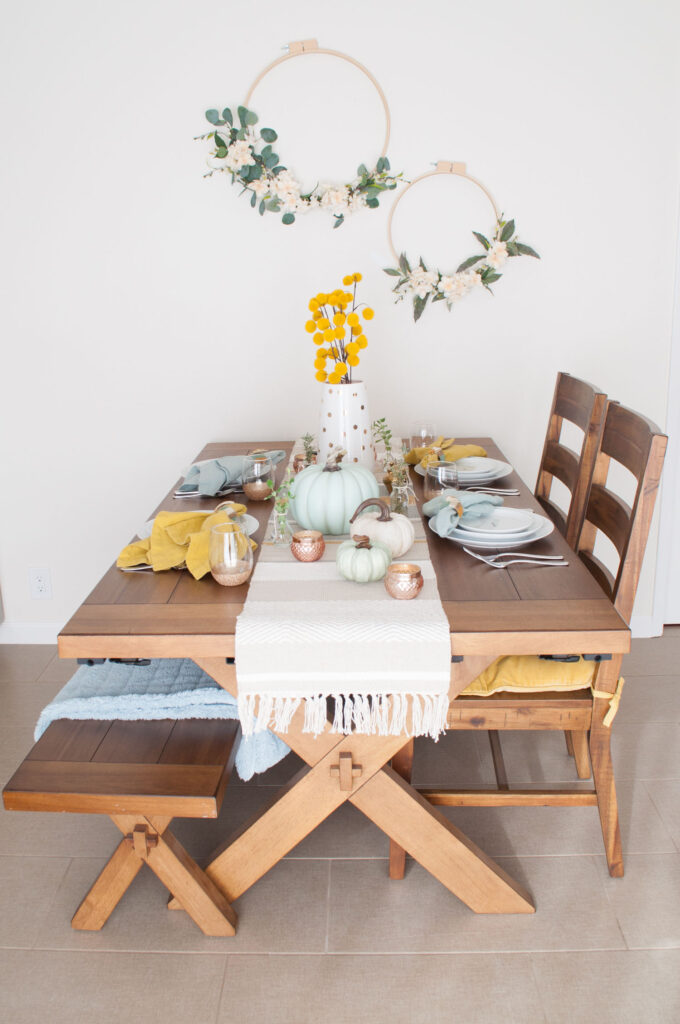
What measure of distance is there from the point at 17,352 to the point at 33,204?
461 millimetres

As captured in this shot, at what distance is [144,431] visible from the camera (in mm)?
2760

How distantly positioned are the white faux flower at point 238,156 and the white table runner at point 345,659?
1.54 metres

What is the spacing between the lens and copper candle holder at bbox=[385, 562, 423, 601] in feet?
4.75

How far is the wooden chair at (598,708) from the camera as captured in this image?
1648 mm

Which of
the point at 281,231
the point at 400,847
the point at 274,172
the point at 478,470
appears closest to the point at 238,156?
the point at 274,172

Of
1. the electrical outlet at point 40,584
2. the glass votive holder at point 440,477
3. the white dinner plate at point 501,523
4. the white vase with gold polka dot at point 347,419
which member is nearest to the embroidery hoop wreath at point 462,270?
the white vase with gold polka dot at point 347,419

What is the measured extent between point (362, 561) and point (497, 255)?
140 centimetres

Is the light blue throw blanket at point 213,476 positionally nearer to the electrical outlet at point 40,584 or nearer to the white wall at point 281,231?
the white wall at point 281,231

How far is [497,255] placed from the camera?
8.30ft

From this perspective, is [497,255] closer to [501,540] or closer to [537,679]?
[501,540]

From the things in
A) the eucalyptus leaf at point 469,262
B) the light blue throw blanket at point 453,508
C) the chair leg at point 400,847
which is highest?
the eucalyptus leaf at point 469,262

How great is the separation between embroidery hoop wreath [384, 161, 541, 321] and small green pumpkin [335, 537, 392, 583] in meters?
1.28

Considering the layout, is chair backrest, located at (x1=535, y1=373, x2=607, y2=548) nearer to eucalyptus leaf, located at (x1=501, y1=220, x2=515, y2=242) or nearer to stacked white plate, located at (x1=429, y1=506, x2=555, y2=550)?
stacked white plate, located at (x1=429, y1=506, x2=555, y2=550)

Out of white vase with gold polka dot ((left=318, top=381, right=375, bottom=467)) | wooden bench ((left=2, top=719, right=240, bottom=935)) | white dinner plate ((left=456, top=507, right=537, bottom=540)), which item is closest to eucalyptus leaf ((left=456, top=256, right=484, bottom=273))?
Result: white vase with gold polka dot ((left=318, top=381, right=375, bottom=467))
